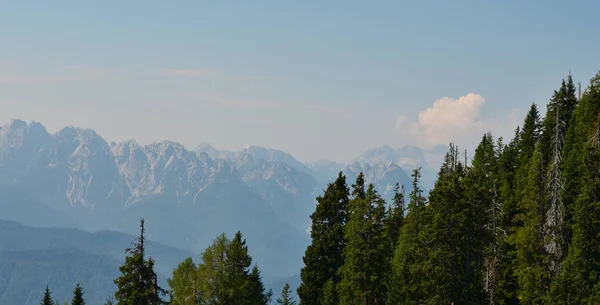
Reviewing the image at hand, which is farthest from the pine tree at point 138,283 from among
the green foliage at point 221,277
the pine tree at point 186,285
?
the green foliage at point 221,277

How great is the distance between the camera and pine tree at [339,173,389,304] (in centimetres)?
5506

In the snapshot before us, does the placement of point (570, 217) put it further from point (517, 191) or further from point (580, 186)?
point (517, 191)

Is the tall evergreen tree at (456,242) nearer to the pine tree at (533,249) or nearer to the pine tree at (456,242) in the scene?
the pine tree at (456,242)

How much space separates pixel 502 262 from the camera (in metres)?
64.4

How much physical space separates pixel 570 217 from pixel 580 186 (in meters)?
2.91

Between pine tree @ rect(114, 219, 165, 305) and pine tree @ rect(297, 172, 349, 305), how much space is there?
16.4 metres

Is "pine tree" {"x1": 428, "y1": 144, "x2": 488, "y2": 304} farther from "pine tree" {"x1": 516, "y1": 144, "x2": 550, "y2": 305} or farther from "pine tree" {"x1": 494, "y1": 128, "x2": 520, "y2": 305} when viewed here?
"pine tree" {"x1": 494, "y1": 128, "x2": 520, "y2": 305}

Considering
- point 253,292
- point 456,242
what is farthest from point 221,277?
point 456,242

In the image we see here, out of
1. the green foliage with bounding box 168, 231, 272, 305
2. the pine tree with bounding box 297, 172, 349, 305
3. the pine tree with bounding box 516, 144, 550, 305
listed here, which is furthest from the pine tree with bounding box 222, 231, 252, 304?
the pine tree with bounding box 516, 144, 550, 305

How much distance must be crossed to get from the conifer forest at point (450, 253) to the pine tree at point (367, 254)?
0.27ft

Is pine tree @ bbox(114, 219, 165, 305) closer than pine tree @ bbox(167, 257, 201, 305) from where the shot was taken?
Yes

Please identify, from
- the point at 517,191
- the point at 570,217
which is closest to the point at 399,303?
the point at 570,217

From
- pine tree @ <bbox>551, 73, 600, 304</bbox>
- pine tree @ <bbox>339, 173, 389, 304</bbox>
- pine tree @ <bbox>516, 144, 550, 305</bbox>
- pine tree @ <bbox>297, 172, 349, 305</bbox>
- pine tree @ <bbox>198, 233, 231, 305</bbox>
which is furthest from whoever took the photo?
pine tree @ <bbox>198, 233, 231, 305</bbox>

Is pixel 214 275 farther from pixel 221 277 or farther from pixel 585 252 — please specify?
pixel 585 252
